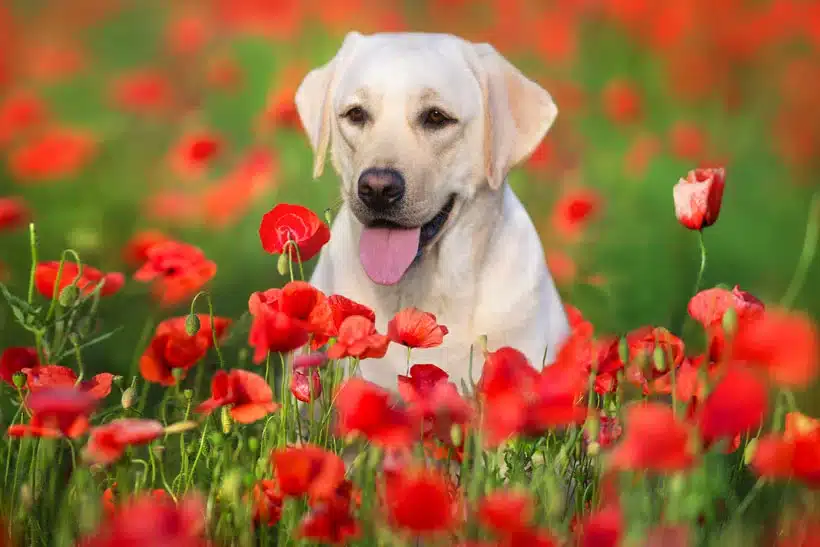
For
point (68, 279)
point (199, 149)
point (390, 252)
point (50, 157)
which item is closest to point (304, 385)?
point (68, 279)

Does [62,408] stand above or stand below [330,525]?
Result: above

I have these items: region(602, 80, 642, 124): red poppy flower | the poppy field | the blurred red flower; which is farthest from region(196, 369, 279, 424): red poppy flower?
region(602, 80, 642, 124): red poppy flower

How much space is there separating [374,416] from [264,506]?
50 centimetres

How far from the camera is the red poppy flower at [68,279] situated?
2936mm

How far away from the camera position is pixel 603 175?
22.0ft

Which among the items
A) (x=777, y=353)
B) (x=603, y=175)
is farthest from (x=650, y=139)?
(x=777, y=353)

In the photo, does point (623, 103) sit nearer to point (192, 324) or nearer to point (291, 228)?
point (291, 228)

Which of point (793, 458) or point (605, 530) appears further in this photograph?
point (793, 458)

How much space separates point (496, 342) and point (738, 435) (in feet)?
3.38

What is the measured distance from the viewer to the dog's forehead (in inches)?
138

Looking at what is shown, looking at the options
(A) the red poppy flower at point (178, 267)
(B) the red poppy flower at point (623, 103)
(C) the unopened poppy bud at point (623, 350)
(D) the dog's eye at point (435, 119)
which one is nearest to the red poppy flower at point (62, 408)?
(A) the red poppy flower at point (178, 267)

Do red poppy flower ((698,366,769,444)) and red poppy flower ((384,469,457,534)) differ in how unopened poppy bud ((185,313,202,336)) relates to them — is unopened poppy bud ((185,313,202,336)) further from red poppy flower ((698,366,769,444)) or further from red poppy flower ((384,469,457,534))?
red poppy flower ((698,366,769,444))

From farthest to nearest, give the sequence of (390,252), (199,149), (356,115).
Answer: (199,149) → (356,115) → (390,252)

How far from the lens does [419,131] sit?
3.50m
